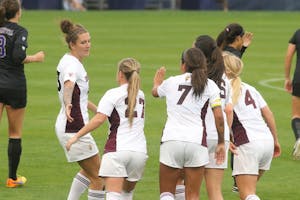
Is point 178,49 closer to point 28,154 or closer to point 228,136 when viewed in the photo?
point 28,154

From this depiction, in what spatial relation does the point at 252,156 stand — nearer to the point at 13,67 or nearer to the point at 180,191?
the point at 180,191

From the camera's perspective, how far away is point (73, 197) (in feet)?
37.8

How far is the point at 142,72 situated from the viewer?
25625mm

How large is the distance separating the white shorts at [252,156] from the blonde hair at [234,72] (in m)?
0.49

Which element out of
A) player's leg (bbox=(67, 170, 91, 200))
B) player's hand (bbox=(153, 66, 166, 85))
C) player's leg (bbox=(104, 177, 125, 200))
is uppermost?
player's hand (bbox=(153, 66, 166, 85))

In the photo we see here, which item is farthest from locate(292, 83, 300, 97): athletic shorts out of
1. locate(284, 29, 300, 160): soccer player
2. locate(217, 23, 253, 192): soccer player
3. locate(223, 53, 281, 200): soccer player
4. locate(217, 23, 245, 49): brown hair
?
locate(223, 53, 281, 200): soccer player

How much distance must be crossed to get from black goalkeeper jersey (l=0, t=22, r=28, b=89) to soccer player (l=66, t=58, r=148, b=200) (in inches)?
98.0

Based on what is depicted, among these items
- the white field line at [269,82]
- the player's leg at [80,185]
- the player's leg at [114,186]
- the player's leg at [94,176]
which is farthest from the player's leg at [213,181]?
the white field line at [269,82]

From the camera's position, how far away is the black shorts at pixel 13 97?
12773 millimetres

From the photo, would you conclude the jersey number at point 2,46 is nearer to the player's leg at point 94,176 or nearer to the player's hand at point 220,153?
the player's leg at point 94,176

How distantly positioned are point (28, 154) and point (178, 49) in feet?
54.8

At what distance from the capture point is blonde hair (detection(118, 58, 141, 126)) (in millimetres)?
10344

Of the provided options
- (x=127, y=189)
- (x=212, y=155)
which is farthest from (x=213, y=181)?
(x=127, y=189)

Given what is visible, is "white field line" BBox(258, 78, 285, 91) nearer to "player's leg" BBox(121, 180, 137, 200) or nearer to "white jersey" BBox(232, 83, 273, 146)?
"white jersey" BBox(232, 83, 273, 146)
